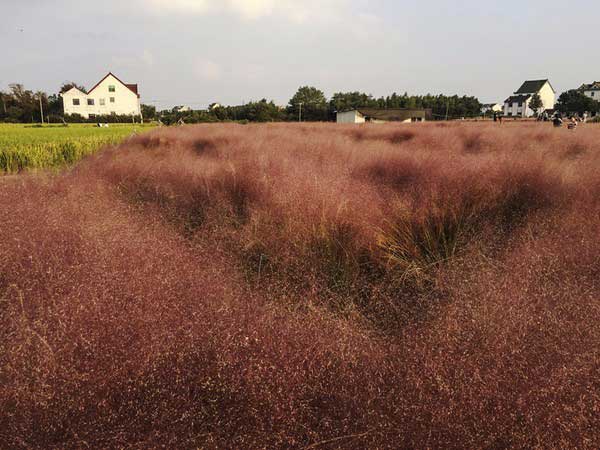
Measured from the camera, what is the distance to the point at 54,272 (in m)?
1.71

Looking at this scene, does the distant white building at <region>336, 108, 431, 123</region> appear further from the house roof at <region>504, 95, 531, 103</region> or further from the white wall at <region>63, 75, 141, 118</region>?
the house roof at <region>504, 95, 531, 103</region>

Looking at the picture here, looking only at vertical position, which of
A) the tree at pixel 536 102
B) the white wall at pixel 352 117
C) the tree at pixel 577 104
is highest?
the tree at pixel 536 102

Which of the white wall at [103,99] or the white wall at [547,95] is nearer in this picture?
the white wall at [103,99]

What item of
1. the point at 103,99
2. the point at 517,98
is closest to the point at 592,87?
the point at 517,98

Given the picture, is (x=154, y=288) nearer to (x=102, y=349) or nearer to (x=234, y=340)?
(x=102, y=349)

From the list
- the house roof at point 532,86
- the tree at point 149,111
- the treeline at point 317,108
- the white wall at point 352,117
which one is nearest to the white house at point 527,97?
the house roof at point 532,86

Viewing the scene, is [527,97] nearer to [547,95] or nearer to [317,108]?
[547,95]

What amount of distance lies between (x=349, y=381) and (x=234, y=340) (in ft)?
1.60

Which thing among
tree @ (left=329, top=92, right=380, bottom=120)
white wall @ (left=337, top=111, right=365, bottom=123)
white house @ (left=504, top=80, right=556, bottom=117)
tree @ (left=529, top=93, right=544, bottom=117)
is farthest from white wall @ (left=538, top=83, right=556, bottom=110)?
white wall @ (left=337, top=111, right=365, bottom=123)

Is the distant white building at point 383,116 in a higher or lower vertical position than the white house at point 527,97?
lower

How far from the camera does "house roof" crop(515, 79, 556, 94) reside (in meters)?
67.1

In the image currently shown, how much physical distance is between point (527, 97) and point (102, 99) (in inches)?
2772

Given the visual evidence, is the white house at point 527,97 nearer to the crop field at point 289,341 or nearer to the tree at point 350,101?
the tree at point 350,101

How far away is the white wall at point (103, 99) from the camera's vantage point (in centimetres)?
4856
